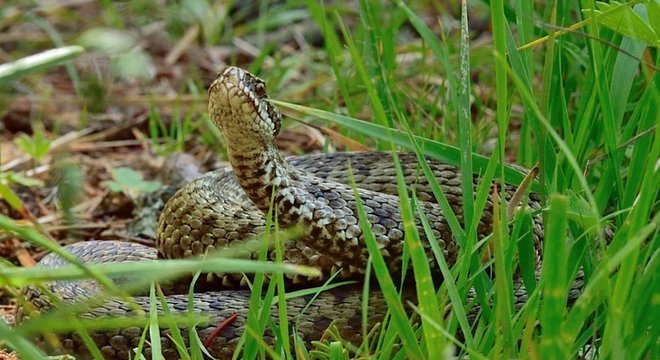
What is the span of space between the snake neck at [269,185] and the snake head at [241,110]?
3 cm

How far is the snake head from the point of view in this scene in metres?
3.18

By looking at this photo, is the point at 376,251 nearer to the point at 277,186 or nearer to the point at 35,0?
the point at 277,186

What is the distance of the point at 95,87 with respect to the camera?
6059 mm

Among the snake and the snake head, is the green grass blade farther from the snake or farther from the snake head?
the snake head

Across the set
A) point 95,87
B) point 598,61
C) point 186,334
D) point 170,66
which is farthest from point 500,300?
point 170,66

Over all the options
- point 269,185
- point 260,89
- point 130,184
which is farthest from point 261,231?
point 130,184

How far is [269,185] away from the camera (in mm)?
3307

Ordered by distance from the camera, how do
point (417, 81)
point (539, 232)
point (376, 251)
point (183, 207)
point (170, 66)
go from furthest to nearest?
point (170, 66)
point (417, 81)
point (183, 207)
point (539, 232)
point (376, 251)

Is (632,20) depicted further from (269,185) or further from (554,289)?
(269,185)

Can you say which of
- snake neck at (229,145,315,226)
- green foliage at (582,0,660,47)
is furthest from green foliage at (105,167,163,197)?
green foliage at (582,0,660,47)

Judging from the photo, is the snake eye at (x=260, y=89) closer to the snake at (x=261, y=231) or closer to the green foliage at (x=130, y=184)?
the snake at (x=261, y=231)

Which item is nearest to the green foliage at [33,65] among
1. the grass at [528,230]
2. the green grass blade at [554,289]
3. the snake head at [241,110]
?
the grass at [528,230]

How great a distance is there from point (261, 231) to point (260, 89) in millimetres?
596

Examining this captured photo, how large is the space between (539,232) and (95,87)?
10.9ft
